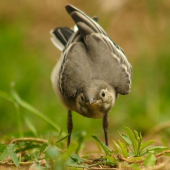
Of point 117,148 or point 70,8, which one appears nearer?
point 117,148

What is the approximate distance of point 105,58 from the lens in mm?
5156

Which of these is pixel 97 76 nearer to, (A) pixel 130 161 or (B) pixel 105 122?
(B) pixel 105 122

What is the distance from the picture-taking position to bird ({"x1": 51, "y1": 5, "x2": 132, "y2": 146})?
483 cm

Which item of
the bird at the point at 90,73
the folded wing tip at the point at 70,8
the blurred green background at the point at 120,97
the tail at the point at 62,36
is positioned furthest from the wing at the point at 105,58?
the blurred green background at the point at 120,97

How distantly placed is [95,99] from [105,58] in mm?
586

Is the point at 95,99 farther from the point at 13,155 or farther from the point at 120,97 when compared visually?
the point at 120,97

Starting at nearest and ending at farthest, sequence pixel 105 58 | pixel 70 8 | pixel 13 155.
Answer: pixel 13 155 < pixel 105 58 < pixel 70 8

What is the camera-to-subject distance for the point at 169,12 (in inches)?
327

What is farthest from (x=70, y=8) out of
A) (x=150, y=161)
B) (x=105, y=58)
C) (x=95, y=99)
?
(x=150, y=161)

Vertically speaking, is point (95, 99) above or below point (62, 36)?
below

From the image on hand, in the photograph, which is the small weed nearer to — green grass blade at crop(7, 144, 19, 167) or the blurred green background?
green grass blade at crop(7, 144, 19, 167)

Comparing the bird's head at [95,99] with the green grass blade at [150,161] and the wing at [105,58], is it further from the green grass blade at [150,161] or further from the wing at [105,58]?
the green grass blade at [150,161]

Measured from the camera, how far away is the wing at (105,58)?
5066 mm

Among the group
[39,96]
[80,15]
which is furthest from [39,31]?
[80,15]
